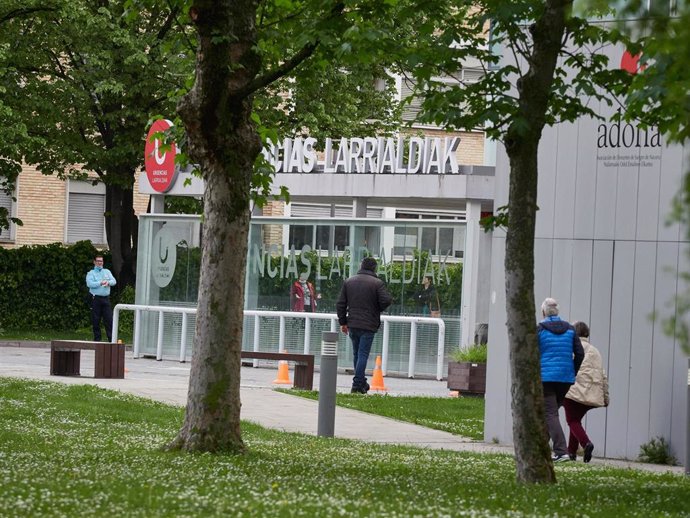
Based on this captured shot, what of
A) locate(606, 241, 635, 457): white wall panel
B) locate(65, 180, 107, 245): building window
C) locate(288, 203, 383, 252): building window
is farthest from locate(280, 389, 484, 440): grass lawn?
locate(65, 180, 107, 245): building window

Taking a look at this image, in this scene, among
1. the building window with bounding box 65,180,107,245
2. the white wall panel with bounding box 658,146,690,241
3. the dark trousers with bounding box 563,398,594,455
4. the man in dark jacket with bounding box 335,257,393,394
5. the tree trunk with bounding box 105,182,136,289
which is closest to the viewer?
the dark trousers with bounding box 563,398,594,455

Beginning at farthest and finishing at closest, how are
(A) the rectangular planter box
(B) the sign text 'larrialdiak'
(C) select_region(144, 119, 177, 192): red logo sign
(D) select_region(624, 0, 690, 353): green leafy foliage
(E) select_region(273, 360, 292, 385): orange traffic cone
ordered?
1. (C) select_region(144, 119, 177, 192): red logo sign
2. (B) the sign text 'larrialdiak'
3. (E) select_region(273, 360, 292, 385): orange traffic cone
4. (A) the rectangular planter box
5. (D) select_region(624, 0, 690, 353): green leafy foliage

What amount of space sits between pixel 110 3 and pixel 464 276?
14.7 meters

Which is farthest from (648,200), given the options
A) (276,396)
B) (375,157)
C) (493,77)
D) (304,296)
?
(375,157)

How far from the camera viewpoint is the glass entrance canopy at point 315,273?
27.0 metres

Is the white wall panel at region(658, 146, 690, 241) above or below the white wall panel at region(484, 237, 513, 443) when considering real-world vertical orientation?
above

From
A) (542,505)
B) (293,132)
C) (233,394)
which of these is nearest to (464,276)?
(293,132)

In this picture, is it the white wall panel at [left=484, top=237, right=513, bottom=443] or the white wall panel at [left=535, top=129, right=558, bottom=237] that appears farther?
the white wall panel at [left=484, top=237, right=513, bottom=443]

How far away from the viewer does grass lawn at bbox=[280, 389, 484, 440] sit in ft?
59.1

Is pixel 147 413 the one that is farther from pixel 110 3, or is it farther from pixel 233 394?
pixel 110 3

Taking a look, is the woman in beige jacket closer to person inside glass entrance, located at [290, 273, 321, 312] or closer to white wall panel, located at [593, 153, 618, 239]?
white wall panel, located at [593, 153, 618, 239]

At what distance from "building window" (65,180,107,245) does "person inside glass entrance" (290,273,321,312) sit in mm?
19207

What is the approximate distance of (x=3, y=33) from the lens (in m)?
36.4

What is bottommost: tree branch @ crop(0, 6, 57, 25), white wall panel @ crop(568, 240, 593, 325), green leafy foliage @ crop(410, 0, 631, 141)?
white wall panel @ crop(568, 240, 593, 325)
